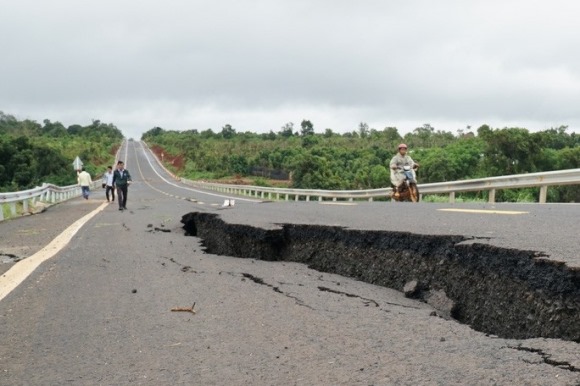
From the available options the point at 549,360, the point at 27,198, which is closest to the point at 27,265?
the point at 549,360

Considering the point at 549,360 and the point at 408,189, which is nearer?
the point at 549,360

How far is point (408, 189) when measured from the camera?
14.2m

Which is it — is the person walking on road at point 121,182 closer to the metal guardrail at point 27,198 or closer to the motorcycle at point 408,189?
the metal guardrail at point 27,198

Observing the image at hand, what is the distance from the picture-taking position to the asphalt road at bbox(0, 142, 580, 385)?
2766mm

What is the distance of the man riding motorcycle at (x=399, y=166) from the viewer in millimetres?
13828

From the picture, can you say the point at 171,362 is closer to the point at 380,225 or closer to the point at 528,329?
the point at 528,329

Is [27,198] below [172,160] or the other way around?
below

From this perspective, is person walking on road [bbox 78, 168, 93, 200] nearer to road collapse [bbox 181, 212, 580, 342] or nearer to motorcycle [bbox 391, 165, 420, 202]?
motorcycle [bbox 391, 165, 420, 202]

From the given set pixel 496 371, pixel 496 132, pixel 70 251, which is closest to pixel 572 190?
pixel 496 132

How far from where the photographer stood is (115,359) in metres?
3.15

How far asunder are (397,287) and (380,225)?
1790 mm

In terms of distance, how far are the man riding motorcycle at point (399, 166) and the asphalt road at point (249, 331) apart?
23.9 feet

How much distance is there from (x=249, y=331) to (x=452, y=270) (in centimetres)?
210

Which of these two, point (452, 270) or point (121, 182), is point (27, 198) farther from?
point (452, 270)
